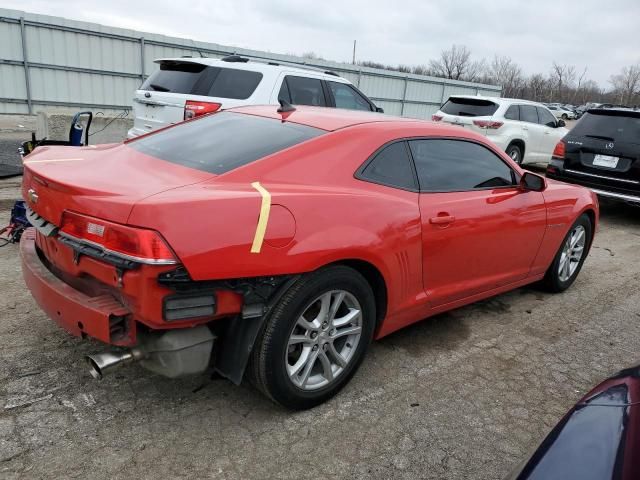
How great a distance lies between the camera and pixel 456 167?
3617 mm

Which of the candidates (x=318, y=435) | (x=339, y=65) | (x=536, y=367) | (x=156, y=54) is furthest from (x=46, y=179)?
(x=339, y=65)

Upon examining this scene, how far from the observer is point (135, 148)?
331cm

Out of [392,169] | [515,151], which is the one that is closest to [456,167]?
[392,169]

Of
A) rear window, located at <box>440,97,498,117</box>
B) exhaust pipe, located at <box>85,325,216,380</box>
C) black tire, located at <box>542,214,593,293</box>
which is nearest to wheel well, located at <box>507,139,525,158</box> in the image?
rear window, located at <box>440,97,498,117</box>

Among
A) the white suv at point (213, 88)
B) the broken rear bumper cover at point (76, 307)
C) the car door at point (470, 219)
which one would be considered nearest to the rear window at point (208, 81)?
the white suv at point (213, 88)

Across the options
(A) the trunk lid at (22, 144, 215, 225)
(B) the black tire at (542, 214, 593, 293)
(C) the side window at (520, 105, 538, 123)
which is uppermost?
(C) the side window at (520, 105, 538, 123)

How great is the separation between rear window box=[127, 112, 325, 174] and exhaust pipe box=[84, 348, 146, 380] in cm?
96

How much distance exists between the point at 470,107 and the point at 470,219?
870 cm

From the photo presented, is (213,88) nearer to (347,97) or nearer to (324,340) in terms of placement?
(347,97)

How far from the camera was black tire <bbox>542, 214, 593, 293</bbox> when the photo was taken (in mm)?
4652

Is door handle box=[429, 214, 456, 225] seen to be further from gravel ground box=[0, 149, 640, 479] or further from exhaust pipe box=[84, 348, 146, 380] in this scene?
exhaust pipe box=[84, 348, 146, 380]

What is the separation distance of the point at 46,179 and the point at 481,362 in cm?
281

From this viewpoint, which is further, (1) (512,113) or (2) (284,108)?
(1) (512,113)

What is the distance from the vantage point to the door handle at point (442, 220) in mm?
3217
